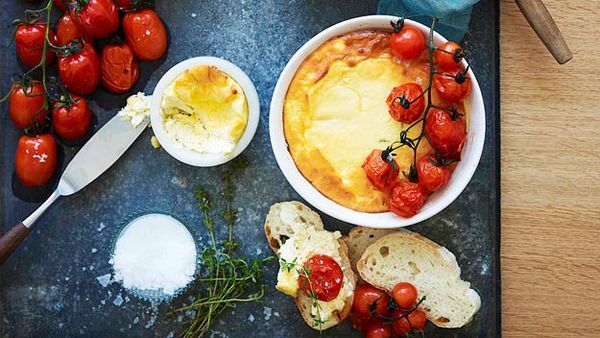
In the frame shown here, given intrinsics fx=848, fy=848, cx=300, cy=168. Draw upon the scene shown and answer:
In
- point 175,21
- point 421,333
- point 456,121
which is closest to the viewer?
point 456,121

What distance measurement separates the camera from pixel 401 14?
1.88 metres

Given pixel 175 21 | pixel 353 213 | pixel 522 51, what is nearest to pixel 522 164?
pixel 522 51

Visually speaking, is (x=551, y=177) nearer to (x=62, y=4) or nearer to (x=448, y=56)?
(x=448, y=56)

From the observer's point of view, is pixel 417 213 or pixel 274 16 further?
pixel 274 16

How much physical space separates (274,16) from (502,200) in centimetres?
66

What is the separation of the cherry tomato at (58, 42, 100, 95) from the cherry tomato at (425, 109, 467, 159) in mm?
731

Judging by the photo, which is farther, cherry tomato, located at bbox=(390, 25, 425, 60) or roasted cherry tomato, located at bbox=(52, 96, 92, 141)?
roasted cherry tomato, located at bbox=(52, 96, 92, 141)

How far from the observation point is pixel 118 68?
6.17ft

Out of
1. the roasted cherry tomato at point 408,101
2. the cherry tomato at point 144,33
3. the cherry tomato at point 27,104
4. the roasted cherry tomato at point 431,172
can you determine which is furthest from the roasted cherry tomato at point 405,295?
the cherry tomato at point 27,104

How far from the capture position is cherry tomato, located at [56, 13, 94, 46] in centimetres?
186

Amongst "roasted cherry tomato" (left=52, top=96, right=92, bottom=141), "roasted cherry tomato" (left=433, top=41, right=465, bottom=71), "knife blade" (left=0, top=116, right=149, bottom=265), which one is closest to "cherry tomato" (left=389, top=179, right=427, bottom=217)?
"roasted cherry tomato" (left=433, top=41, right=465, bottom=71)

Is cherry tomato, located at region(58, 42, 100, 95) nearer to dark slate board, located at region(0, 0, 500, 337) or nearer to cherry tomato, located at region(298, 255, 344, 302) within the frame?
dark slate board, located at region(0, 0, 500, 337)

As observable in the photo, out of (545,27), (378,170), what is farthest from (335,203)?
(545,27)

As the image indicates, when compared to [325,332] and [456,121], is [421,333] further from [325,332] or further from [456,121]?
[456,121]
